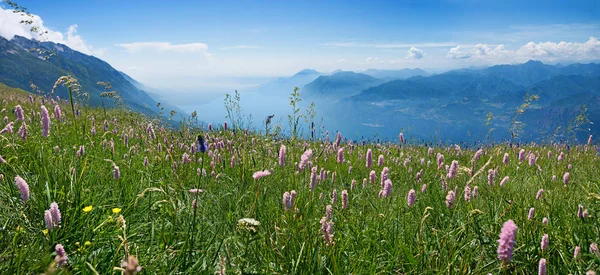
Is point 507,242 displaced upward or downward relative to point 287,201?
upward

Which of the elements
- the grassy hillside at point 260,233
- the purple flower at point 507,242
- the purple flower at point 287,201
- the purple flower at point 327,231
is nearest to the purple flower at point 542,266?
the grassy hillside at point 260,233

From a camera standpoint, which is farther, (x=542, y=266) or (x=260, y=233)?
(x=260, y=233)

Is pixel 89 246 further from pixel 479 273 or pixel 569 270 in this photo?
pixel 569 270

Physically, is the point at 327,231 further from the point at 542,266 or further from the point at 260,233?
the point at 542,266

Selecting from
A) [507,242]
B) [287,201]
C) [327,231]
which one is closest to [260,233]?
[287,201]

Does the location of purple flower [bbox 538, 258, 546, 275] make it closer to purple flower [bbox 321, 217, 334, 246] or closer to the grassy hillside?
the grassy hillside

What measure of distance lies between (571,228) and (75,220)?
15.5 feet

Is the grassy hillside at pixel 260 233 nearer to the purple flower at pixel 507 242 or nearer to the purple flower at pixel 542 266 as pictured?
the purple flower at pixel 507 242

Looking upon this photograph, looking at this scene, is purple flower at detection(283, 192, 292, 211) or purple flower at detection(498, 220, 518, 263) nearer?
purple flower at detection(498, 220, 518, 263)

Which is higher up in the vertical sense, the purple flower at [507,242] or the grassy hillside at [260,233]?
the purple flower at [507,242]

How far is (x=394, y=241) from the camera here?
3.61 metres

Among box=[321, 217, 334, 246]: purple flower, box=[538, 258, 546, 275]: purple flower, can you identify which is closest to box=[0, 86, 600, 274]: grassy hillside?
box=[321, 217, 334, 246]: purple flower

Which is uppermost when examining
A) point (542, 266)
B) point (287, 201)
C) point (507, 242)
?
point (507, 242)

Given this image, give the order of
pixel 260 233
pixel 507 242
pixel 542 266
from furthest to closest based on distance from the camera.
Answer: pixel 260 233 → pixel 542 266 → pixel 507 242
